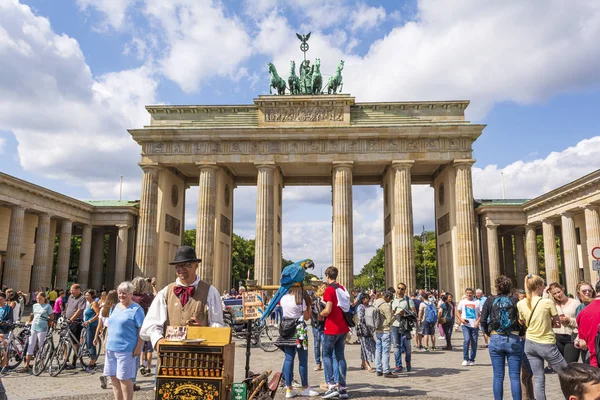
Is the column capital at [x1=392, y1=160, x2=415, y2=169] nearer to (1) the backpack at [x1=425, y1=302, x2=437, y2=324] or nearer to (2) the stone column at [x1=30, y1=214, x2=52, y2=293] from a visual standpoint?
(1) the backpack at [x1=425, y1=302, x2=437, y2=324]

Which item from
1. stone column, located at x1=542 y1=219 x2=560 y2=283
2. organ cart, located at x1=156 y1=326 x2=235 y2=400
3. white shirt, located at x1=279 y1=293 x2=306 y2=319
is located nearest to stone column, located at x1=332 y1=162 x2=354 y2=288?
stone column, located at x1=542 y1=219 x2=560 y2=283

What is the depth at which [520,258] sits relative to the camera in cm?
4231

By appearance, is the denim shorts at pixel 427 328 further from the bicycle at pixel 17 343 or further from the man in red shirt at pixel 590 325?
the bicycle at pixel 17 343

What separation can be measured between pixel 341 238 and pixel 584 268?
17.9 metres

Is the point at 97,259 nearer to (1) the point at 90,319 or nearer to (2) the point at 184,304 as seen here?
(1) the point at 90,319

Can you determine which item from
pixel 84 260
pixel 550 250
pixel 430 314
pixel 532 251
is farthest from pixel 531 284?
pixel 84 260

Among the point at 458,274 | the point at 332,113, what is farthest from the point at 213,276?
the point at 458,274

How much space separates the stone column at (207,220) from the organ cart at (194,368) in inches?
1239

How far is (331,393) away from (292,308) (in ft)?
5.40

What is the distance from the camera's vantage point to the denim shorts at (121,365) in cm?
572

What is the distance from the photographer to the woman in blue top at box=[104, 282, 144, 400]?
5727 millimetres

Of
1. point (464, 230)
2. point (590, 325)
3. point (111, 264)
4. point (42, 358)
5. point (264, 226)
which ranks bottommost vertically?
point (42, 358)

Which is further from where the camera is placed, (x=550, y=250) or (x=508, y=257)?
(x=508, y=257)

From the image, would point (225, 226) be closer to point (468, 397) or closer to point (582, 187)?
point (582, 187)
